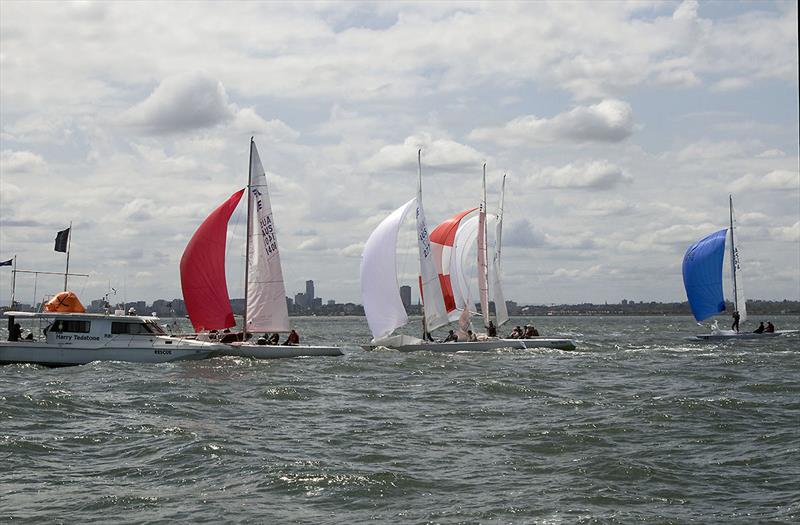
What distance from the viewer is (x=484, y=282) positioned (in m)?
52.4

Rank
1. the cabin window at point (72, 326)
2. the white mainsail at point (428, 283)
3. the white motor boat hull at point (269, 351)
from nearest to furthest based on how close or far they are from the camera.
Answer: the cabin window at point (72, 326)
the white motor boat hull at point (269, 351)
the white mainsail at point (428, 283)

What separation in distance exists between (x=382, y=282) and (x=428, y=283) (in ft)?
12.0

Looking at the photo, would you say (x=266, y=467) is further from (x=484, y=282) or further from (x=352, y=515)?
(x=484, y=282)

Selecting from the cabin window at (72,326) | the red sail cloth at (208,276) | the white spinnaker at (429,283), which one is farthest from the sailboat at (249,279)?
the white spinnaker at (429,283)

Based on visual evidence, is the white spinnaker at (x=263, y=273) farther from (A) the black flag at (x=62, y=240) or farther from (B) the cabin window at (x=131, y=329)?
(A) the black flag at (x=62, y=240)

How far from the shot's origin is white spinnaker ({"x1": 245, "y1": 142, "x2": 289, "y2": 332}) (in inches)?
1566

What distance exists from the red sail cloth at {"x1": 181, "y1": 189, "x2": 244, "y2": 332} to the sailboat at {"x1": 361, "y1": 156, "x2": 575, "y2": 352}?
764 centimetres

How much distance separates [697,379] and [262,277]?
59.7 ft

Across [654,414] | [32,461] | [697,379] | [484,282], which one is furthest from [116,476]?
[484,282]

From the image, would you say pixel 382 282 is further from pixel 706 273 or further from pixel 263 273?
pixel 706 273

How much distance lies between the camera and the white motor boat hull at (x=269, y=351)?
38062mm

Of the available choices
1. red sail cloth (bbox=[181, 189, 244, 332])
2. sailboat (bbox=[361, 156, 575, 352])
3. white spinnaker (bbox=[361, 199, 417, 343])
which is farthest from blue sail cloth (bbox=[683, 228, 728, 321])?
red sail cloth (bbox=[181, 189, 244, 332])

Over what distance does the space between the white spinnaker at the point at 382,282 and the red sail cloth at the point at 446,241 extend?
22.6ft

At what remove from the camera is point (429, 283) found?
46.8 meters
